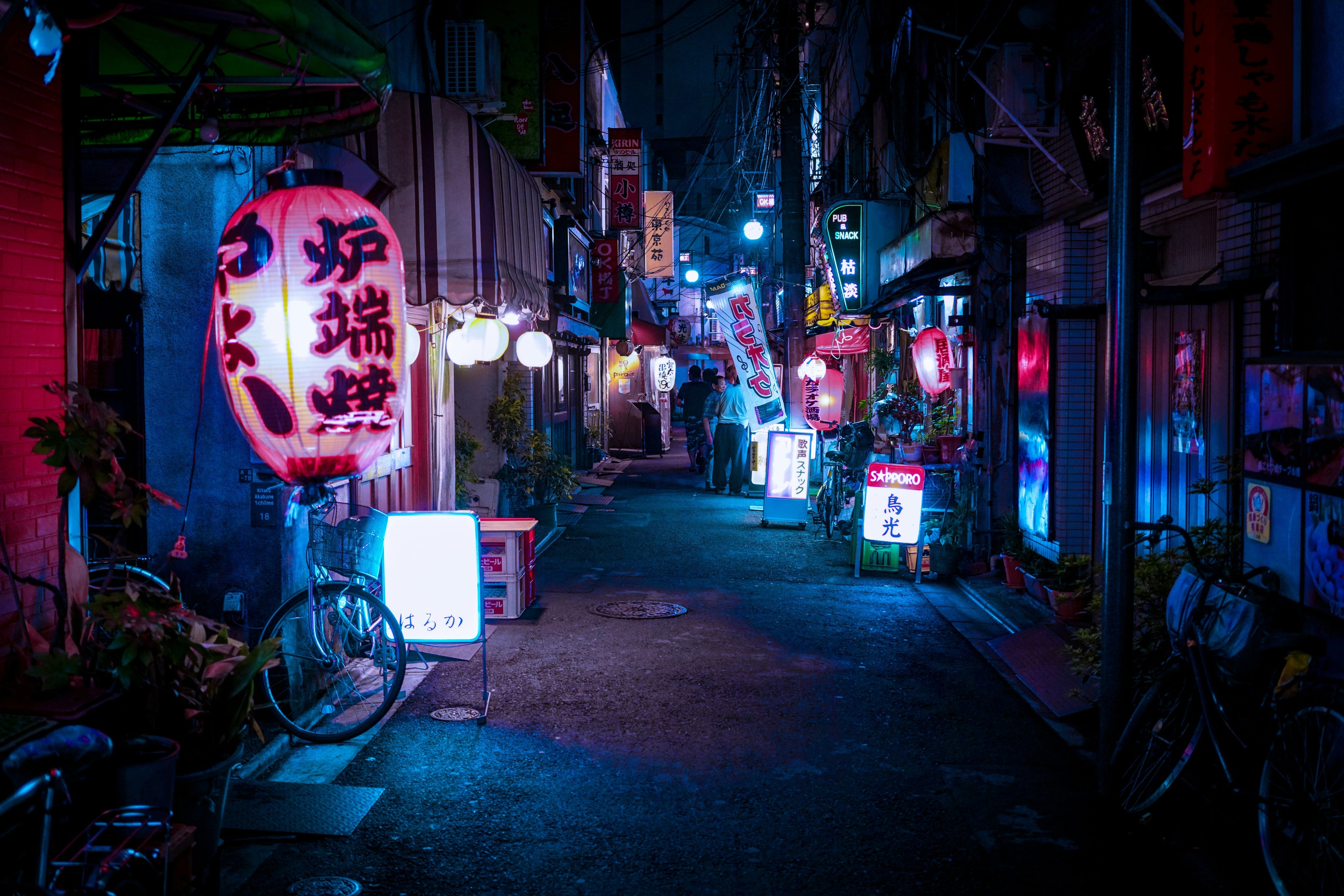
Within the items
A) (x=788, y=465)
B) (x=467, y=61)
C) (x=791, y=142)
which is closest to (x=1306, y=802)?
(x=467, y=61)

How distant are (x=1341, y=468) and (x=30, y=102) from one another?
7.14m

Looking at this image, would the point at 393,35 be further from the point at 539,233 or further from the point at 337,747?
the point at 337,747

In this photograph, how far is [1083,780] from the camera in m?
6.32

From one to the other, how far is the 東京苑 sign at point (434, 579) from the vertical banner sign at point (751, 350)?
13311mm

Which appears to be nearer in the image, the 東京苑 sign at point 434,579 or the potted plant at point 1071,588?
the 東京苑 sign at point 434,579

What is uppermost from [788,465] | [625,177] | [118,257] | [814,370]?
[625,177]

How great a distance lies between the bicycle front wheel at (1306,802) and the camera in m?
4.25

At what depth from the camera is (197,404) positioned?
24.7ft

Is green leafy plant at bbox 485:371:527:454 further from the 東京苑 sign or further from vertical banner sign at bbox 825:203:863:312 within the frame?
the 東京苑 sign

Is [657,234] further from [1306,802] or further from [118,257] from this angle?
[1306,802]

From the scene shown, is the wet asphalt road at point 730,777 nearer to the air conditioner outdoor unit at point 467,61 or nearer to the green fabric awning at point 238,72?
the green fabric awning at point 238,72

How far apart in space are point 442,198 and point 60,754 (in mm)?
6643

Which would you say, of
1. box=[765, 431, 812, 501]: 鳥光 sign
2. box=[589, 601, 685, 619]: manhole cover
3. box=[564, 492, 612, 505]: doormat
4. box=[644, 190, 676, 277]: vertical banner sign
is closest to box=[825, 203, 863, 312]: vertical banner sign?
box=[765, 431, 812, 501]: 鳥光 sign

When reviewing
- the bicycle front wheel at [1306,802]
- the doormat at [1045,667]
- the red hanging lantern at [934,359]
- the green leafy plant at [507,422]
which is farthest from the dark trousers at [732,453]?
the bicycle front wheel at [1306,802]
